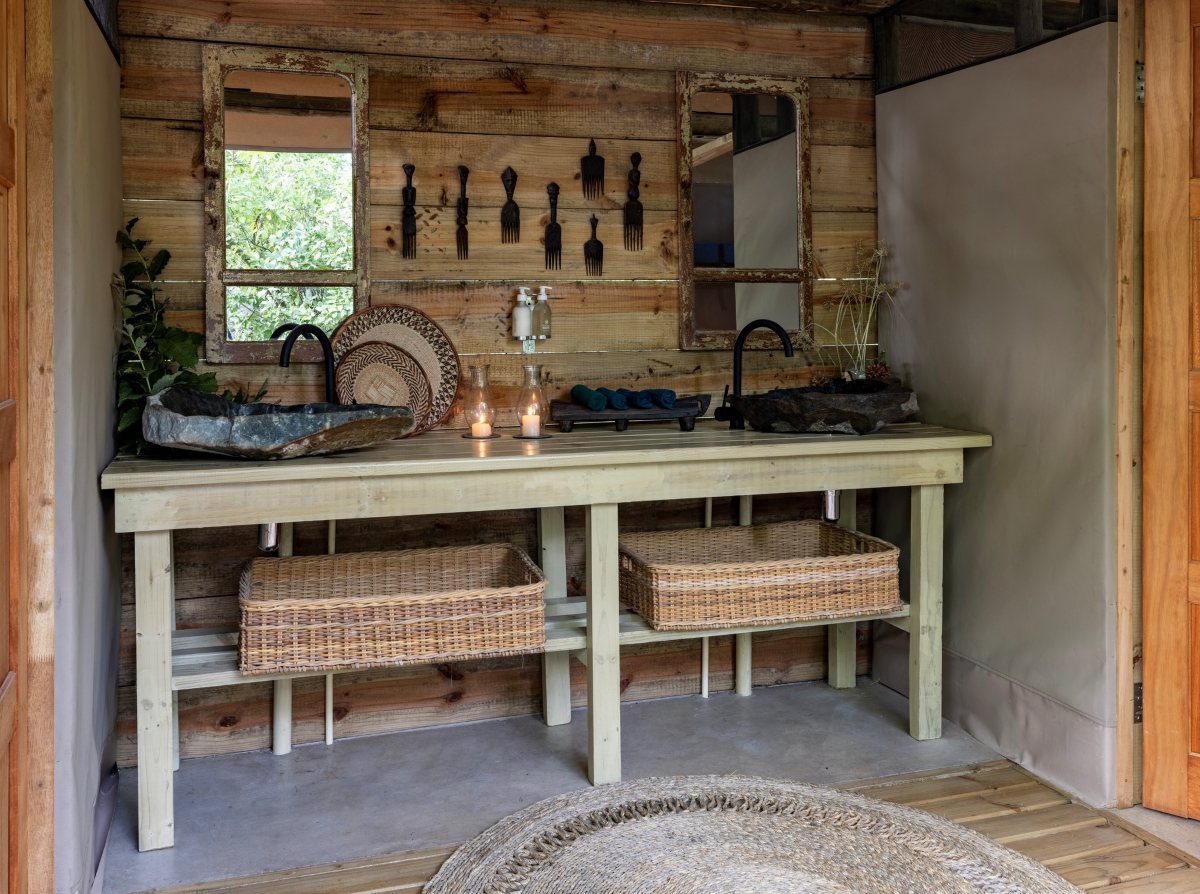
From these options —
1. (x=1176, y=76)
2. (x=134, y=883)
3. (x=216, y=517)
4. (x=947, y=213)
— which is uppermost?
(x=1176, y=76)

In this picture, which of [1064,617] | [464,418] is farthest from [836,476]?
[464,418]

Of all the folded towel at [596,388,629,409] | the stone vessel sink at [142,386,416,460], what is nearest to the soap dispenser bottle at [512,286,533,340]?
the folded towel at [596,388,629,409]

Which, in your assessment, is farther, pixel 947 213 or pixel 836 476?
pixel 947 213

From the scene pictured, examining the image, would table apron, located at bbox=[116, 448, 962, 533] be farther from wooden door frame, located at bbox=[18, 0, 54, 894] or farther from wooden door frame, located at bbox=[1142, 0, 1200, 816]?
wooden door frame, located at bbox=[1142, 0, 1200, 816]

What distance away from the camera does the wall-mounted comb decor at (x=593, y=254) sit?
3.08m

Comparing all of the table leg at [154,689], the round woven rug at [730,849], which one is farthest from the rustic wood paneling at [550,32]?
the round woven rug at [730,849]

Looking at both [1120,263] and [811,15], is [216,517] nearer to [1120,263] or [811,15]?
[1120,263]

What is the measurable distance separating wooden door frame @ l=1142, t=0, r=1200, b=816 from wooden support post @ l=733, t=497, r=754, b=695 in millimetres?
1152

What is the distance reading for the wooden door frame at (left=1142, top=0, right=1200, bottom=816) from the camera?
2289 mm

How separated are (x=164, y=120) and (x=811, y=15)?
1946 mm

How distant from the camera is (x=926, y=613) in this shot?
2809 millimetres

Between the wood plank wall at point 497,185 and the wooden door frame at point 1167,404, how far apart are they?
1.09 meters

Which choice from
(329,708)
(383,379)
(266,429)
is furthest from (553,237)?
(329,708)

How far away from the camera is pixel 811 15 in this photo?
127 inches
